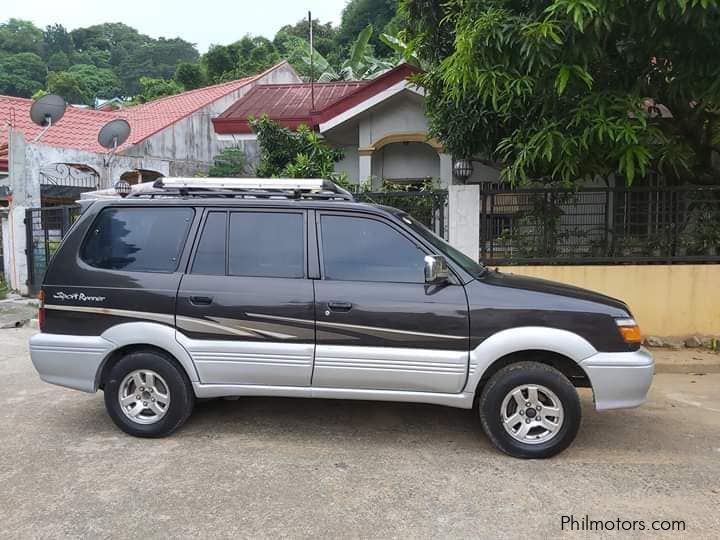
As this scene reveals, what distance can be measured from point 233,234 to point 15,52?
62.6 metres

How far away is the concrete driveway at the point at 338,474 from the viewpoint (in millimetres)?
3244

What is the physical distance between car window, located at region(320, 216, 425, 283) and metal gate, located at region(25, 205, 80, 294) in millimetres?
8331

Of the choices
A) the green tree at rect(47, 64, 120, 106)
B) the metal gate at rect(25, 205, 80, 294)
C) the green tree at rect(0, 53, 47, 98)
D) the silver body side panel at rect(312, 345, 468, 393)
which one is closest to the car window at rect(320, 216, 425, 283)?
the silver body side panel at rect(312, 345, 468, 393)

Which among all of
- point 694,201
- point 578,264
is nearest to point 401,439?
point 578,264

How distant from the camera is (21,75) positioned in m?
47.6

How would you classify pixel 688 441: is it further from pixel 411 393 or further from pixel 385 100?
pixel 385 100

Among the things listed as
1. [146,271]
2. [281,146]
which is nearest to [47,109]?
[281,146]

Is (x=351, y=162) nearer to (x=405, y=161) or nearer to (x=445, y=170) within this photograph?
(x=405, y=161)

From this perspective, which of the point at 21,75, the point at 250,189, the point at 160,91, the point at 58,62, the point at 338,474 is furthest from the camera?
the point at 58,62

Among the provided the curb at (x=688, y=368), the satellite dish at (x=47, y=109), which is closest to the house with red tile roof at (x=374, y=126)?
the satellite dish at (x=47, y=109)

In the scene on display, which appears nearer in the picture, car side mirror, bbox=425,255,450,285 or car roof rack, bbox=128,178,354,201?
car side mirror, bbox=425,255,450,285

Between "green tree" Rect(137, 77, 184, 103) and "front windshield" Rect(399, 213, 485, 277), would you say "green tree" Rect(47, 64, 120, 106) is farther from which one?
"front windshield" Rect(399, 213, 485, 277)

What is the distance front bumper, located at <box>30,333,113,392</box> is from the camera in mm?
4352

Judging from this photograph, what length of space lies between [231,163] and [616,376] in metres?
14.2
